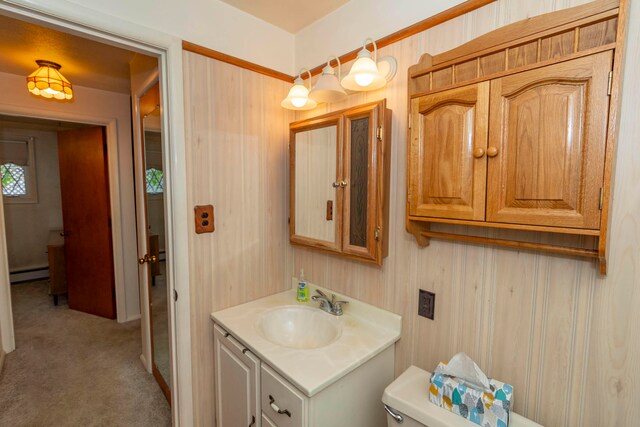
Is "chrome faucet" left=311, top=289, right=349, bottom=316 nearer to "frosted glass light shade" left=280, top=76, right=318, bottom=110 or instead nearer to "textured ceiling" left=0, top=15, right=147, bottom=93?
"frosted glass light shade" left=280, top=76, right=318, bottom=110

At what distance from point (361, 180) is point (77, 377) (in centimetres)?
265

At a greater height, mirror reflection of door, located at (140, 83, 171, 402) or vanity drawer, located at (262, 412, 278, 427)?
mirror reflection of door, located at (140, 83, 171, 402)

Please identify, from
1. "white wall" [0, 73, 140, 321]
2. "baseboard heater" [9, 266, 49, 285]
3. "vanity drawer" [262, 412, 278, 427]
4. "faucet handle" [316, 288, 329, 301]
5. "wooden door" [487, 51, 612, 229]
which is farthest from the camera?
"baseboard heater" [9, 266, 49, 285]

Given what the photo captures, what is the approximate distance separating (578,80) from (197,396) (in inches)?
80.5

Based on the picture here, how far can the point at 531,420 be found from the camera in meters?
1.03

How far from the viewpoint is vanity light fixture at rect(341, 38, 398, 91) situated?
1.26m

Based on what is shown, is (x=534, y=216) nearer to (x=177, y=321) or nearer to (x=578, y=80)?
(x=578, y=80)

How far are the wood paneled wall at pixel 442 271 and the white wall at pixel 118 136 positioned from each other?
2.07 meters

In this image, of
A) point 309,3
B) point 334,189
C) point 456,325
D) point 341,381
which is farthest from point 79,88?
point 456,325

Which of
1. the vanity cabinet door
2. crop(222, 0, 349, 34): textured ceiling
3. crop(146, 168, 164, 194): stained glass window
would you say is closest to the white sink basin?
the vanity cabinet door

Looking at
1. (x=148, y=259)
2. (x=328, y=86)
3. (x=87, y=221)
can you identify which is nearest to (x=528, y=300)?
(x=328, y=86)

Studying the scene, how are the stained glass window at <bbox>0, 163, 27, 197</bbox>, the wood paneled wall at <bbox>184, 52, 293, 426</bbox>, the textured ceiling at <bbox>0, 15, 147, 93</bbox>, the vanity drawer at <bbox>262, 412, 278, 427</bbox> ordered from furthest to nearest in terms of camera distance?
the stained glass window at <bbox>0, 163, 27, 197</bbox>
the textured ceiling at <bbox>0, 15, 147, 93</bbox>
the wood paneled wall at <bbox>184, 52, 293, 426</bbox>
the vanity drawer at <bbox>262, 412, 278, 427</bbox>

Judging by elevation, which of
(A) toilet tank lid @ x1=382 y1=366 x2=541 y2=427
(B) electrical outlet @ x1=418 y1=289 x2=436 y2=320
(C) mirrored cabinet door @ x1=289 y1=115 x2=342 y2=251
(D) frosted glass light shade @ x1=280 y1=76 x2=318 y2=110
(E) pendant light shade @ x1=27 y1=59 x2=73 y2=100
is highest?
(E) pendant light shade @ x1=27 y1=59 x2=73 y2=100

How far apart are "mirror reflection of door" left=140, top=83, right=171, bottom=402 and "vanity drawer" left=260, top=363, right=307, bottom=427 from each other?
2.92ft
